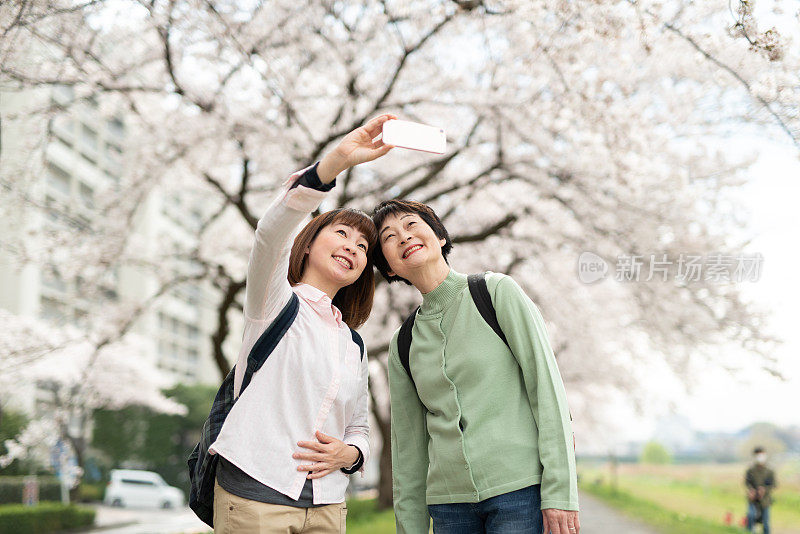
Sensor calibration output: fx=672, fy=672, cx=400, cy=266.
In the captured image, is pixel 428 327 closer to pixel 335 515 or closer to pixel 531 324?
pixel 531 324

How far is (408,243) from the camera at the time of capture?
2400 millimetres

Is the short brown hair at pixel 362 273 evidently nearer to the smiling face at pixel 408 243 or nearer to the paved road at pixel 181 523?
the smiling face at pixel 408 243

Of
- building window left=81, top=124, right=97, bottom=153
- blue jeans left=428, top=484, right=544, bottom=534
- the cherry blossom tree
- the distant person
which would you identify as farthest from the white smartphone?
building window left=81, top=124, right=97, bottom=153

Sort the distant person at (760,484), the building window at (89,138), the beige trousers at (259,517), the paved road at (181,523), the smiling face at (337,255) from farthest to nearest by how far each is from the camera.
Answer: the building window at (89,138), the paved road at (181,523), the distant person at (760,484), the smiling face at (337,255), the beige trousers at (259,517)

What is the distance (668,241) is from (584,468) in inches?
1282

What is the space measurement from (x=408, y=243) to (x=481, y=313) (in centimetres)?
36

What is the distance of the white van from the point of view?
2612 cm

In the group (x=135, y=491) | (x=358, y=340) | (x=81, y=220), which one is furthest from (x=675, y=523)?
(x=135, y=491)

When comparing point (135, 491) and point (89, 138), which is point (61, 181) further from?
point (135, 491)

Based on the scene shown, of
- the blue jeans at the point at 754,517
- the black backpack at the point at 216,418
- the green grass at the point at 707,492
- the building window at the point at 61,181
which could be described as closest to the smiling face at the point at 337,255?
the black backpack at the point at 216,418

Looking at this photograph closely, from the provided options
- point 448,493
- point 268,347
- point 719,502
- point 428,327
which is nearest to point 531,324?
point 428,327

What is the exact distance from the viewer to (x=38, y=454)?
675 inches

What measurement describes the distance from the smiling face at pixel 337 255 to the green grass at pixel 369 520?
7646mm

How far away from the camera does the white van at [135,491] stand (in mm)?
26125
